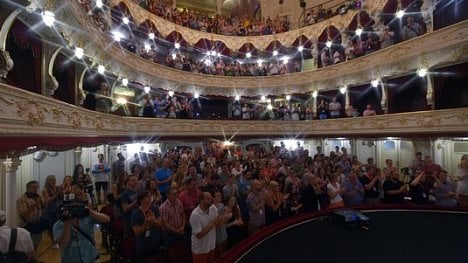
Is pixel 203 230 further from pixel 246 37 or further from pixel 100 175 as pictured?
pixel 246 37

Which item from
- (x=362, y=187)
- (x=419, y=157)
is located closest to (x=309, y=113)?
(x=419, y=157)

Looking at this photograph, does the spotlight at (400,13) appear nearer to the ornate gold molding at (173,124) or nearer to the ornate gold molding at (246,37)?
the ornate gold molding at (246,37)

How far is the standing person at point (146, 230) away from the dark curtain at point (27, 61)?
5247mm

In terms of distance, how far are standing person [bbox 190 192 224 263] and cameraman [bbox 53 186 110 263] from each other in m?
1.07

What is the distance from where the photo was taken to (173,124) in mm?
15406

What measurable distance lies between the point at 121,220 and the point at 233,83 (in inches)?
611

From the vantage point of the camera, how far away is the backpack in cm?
228

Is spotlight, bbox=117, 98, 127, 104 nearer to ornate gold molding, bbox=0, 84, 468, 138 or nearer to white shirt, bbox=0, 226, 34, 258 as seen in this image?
ornate gold molding, bbox=0, 84, 468, 138

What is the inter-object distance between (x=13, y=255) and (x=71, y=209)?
56cm

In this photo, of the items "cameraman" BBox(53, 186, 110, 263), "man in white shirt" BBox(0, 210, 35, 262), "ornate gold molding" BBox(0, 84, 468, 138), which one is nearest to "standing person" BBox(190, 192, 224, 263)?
"cameraman" BBox(53, 186, 110, 263)

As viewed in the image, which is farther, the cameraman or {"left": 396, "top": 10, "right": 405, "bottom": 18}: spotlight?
{"left": 396, "top": 10, "right": 405, "bottom": 18}: spotlight

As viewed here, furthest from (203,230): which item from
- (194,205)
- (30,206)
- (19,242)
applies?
(30,206)

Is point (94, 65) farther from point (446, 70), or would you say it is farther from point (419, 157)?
point (446, 70)

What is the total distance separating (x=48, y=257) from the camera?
537cm
